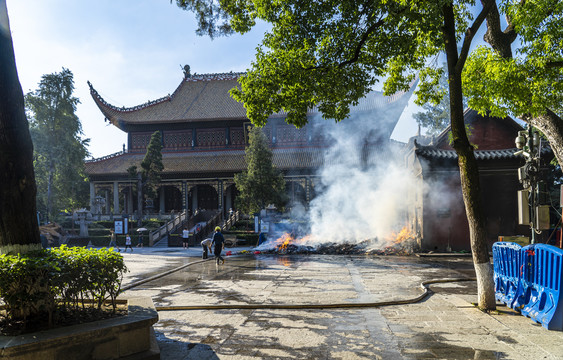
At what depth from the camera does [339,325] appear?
19.5 ft

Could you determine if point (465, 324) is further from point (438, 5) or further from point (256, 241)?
point (256, 241)

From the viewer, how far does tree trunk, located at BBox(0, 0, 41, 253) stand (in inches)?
182

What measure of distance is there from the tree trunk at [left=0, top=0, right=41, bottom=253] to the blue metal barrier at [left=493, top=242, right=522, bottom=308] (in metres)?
7.16

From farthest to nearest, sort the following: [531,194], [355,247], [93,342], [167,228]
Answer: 1. [167,228]
2. [355,247]
3. [531,194]
4. [93,342]

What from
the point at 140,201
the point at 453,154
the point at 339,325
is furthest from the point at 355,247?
the point at 140,201

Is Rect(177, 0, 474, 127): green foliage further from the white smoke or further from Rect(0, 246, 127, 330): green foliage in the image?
the white smoke

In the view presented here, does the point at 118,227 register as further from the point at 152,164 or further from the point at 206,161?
the point at 206,161

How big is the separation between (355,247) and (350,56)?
12.9 metres

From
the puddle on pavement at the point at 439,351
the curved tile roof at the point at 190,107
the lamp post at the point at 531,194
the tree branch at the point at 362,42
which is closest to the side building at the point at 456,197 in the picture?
the lamp post at the point at 531,194

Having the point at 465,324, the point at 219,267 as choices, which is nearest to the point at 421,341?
the point at 465,324

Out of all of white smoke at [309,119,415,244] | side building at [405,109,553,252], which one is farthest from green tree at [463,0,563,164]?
white smoke at [309,119,415,244]

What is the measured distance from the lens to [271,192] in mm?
26562

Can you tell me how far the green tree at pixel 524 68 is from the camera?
317 inches

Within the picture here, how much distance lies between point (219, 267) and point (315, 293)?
6.27 metres
